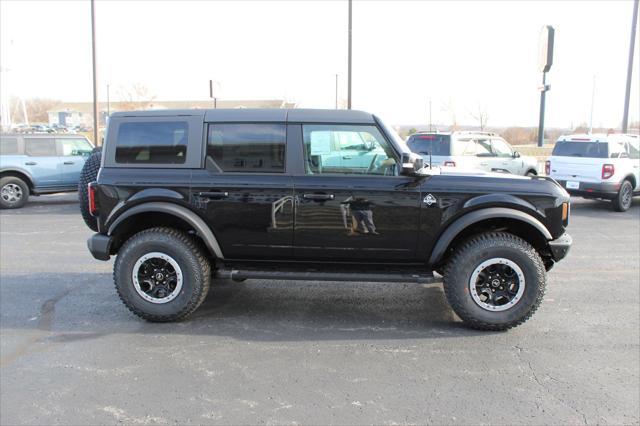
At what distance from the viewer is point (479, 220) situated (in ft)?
14.2

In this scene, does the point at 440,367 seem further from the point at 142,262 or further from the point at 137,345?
the point at 142,262

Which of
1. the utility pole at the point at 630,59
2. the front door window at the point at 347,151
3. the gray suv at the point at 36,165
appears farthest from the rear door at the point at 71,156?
the utility pole at the point at 630,59

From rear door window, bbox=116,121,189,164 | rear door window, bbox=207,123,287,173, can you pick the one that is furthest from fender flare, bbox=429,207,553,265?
rear door window, bbox=116,121,189,164

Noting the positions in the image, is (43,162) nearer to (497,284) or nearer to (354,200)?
(354,200)

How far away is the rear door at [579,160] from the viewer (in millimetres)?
11359

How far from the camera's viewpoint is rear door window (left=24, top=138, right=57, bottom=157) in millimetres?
12195

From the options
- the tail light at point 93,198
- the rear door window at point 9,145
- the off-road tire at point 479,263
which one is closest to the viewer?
the off-road tire at point 479,263

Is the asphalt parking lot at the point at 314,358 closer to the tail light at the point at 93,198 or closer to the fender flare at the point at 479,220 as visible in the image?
the fender flare at the point at 479,220

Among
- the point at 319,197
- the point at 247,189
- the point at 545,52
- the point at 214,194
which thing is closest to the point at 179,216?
the point at 214,194

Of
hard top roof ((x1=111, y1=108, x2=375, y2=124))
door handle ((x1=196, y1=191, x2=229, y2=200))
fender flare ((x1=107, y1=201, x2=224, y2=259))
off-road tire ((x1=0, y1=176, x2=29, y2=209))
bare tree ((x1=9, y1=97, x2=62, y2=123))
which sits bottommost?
off-road tire ((x1=0, y1=176, x2=29, y2=209))

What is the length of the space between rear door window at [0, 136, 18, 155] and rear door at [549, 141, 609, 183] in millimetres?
12939

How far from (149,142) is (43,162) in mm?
9089

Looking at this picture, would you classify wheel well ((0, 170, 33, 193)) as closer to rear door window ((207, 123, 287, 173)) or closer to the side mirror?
rear door window ((207, 123, 287, 173))

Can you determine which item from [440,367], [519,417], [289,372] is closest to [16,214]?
[289,372]
